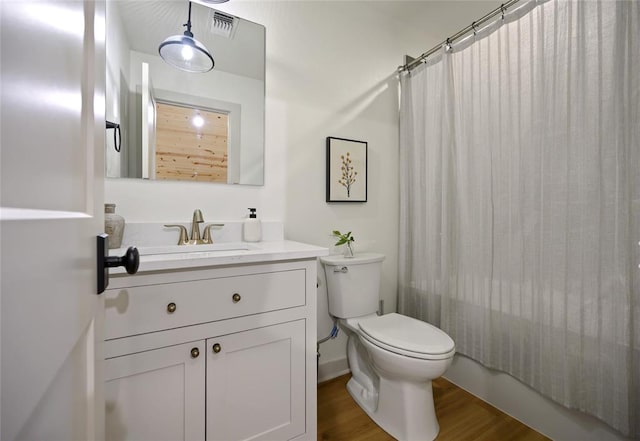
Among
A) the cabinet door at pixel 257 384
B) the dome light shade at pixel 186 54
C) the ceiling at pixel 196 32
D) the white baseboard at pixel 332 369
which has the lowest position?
the white baseboard at pixel 332 369

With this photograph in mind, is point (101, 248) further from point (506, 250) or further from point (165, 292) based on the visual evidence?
point (506, 250)

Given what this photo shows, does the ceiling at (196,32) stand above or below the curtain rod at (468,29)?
below

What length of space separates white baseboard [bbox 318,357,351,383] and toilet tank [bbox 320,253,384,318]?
391 millimetres

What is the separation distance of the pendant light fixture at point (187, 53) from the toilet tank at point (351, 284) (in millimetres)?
1261

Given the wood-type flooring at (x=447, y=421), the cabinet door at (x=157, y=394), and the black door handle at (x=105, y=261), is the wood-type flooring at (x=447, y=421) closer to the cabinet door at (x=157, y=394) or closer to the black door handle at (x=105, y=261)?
the cabinet door at (x=157, y=394)

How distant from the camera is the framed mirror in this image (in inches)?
54.2

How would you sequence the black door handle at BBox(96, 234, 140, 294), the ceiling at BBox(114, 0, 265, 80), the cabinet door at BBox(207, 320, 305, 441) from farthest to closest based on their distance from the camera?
1. the ceiling at BBox(114, 0, 265, 80)
2. the cabinet door at BBox(207, 320, 305, 441)
3. the black door handle at BBox(96, 234, 140, 294)

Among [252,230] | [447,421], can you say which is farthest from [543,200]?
[252,230]

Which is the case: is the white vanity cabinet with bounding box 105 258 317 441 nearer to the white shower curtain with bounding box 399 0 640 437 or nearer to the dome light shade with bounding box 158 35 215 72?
the white shower curtain with bounding box 399 0 640 437

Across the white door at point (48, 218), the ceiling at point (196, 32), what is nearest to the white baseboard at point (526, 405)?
the white door at point (48, 218)

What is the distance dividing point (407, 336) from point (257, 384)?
754 millimetres

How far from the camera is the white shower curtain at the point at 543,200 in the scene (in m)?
1.14

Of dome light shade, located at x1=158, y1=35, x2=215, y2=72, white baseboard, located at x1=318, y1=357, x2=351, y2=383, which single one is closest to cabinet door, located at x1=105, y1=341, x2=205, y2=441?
white baseboard, located at x1=318, y1=357, x2=351, y2=383

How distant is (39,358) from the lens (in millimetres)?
249
